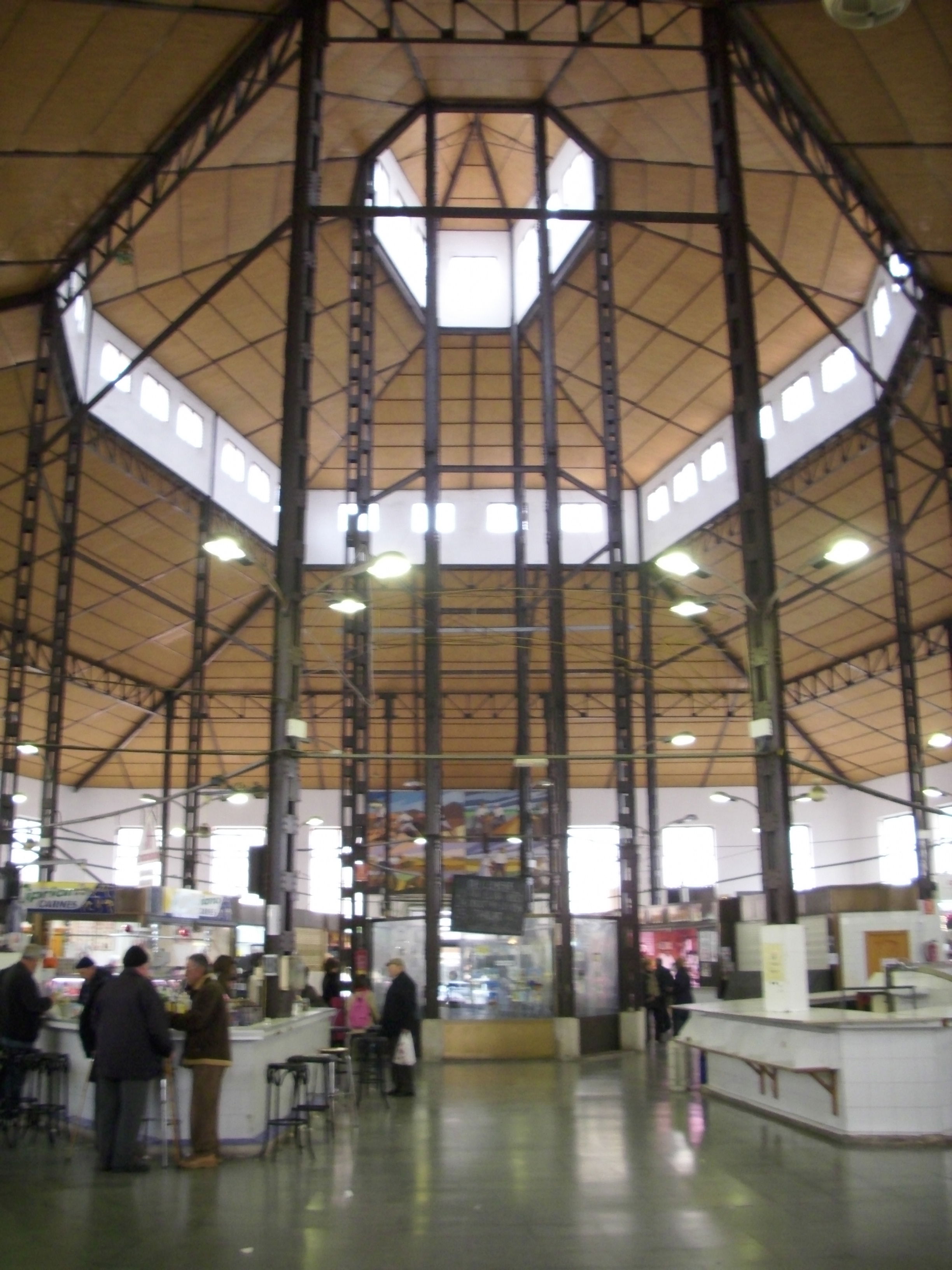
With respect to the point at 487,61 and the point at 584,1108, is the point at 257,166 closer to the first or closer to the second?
the point at 487,61

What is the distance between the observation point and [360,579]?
958 inches

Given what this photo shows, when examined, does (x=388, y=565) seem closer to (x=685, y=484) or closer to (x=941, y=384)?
(x=941, y=384)

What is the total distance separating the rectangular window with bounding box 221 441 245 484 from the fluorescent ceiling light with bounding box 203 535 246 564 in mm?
23983

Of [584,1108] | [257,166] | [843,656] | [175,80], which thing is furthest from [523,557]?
[843,656]

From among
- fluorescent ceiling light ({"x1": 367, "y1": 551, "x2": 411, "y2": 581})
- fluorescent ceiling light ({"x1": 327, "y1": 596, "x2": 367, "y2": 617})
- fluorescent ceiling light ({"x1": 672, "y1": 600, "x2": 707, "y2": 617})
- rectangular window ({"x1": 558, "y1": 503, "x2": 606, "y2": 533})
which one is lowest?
fluorescent ceiling light ({"x1": 672, "y1": 600, "x2": 707, "y2": 617})

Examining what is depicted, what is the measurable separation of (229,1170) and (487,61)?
82.0ft

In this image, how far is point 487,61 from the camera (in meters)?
27.1

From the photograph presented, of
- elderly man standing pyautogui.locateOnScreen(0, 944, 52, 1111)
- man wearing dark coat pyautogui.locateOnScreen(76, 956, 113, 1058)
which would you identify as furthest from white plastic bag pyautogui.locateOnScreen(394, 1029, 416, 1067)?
elderly man standing pyautogui.locateOnScreen(0, 944, 52, 1111)

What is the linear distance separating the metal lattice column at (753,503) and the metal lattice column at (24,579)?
13203 mm

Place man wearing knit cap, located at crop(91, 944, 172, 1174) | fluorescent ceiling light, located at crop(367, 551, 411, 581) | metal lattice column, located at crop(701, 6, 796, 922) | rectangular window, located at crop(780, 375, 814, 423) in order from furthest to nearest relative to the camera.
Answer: rectangular window, located at crop(780, 375, 814, 423)
fluorescent ceiling light, located at crop(367, 551, 411, 581)
metal lattice column, located at crop(701, 6, 796, 922)
man wearing knit cap, located at crop(91, 944, 172, 1174)

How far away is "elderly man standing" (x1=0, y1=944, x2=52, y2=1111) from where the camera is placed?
12.6 m

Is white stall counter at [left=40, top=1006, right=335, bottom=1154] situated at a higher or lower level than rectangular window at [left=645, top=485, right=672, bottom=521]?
lower

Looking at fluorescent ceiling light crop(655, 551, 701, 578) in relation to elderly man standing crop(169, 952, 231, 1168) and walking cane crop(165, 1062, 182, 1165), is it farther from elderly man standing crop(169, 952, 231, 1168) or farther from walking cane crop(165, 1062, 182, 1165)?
walking cane crop(165, 1062, 182, 1165)

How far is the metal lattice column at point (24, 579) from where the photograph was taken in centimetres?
2238
